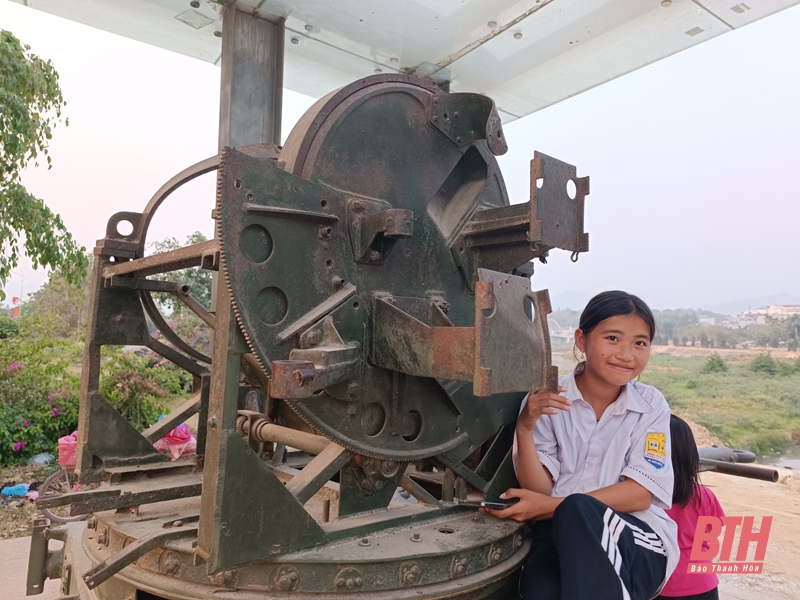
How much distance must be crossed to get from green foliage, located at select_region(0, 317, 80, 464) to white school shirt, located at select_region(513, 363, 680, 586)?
18.5 feet

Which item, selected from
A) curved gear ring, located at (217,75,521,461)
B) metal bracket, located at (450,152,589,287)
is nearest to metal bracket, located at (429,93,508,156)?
curved gear ring, located at (217,75,521,461)

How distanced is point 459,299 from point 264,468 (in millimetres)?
954

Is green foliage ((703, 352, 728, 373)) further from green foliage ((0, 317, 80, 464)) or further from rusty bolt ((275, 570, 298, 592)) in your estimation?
rusty bolt ((275, 570, 298, 592))

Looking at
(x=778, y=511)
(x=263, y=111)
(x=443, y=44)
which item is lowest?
(x=778, y=511)

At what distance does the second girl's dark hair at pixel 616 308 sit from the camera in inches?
80.5

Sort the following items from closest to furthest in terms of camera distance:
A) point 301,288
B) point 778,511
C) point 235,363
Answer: point 235,363
point 301,288
point 778,511

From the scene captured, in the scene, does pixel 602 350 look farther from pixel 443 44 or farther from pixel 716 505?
pixel 443 44

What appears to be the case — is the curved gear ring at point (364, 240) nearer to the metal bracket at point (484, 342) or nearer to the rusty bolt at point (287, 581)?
the metal bracket at point (484, 342)

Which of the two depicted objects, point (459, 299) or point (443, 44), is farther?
point (443, 44)

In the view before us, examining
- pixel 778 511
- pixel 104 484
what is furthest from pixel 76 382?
pixel 778 511

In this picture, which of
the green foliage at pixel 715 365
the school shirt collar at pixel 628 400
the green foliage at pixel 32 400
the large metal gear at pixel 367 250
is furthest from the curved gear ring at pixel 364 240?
the green foliage at pixel 715 365

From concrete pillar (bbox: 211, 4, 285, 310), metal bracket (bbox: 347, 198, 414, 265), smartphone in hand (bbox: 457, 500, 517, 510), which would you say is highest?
concrete pillar (bbox: 211, 4, 285, 310)

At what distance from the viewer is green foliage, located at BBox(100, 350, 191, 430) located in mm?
6391

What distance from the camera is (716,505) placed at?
2367 millimetres
